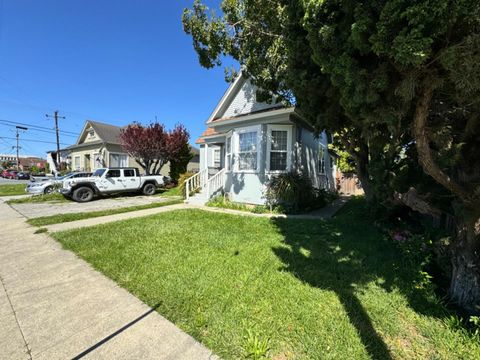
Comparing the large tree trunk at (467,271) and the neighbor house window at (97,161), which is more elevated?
the neighbor house window at (97,161)

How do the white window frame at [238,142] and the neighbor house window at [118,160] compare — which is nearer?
the white window frame at [238,142]

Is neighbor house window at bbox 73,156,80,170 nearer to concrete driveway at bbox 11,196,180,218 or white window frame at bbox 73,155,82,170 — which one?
white window frame at bbox 73,155,82,170

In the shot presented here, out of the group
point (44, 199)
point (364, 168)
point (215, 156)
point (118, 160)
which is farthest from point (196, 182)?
point (118, 160)

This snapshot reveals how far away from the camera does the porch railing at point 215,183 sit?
10.4m

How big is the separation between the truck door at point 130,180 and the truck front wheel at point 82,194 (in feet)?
5.94

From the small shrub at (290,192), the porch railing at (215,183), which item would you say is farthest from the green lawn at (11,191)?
the small shrub at (290,192)

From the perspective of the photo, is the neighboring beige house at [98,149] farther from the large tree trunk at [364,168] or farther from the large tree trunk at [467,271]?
the large tree trunk at [467,271]

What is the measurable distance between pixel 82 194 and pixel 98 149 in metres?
12.0

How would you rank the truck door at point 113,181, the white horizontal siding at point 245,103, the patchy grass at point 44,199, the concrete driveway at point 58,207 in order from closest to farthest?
the concrete driveway at point 58,207 → the white horizontal siding at point 245,103 → the patchy grass at point 44,199 → the truck door at point 113,181

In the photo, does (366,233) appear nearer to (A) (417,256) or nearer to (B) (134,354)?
(A) (417,256)

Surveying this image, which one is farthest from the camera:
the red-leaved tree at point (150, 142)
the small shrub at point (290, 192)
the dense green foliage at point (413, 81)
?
the red-leaved tree at point (150, 142)

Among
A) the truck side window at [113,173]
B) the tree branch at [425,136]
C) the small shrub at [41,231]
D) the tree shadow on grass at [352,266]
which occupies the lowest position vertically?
the small shrub at [41,231]

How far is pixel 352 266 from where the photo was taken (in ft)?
12.6

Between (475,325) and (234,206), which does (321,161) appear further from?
(475,325)
